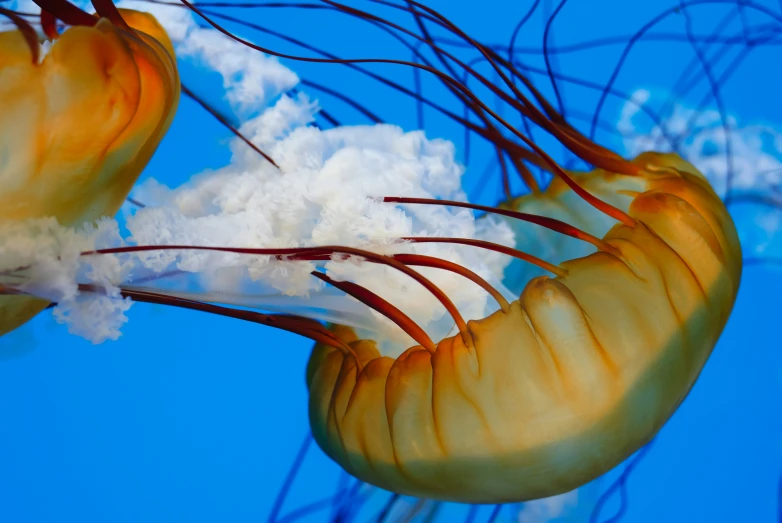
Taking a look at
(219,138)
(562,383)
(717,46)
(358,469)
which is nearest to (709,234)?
(562,383)

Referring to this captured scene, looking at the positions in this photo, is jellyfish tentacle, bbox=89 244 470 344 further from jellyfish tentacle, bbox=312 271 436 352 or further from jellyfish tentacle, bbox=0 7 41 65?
jellyfish tentacle, bbox=0 7 41 65

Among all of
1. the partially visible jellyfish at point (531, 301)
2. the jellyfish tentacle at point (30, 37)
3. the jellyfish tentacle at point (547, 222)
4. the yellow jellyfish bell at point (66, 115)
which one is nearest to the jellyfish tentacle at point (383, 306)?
the partially visible jellyfish at point (531, 301)

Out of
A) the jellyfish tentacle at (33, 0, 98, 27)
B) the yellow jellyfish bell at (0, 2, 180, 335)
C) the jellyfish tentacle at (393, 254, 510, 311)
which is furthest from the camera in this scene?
the jellyfish tentacle at (393, 254, 510, 311)

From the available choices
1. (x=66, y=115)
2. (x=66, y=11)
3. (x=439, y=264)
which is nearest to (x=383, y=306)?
(x=439, y=264)

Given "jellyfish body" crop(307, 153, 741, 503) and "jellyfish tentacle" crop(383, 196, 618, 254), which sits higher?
"jellyfish tentacle" crop(383, 196, 618, 254)

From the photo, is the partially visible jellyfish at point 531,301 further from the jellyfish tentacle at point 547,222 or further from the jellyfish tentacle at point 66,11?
the jellyfish tentacle at point 66,11

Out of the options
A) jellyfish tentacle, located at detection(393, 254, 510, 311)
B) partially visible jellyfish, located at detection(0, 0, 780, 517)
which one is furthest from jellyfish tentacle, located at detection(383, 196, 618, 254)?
jellyfish tentacle, located at detection(393, 254, 510, 311)

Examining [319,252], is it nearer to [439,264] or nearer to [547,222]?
[439,264]
